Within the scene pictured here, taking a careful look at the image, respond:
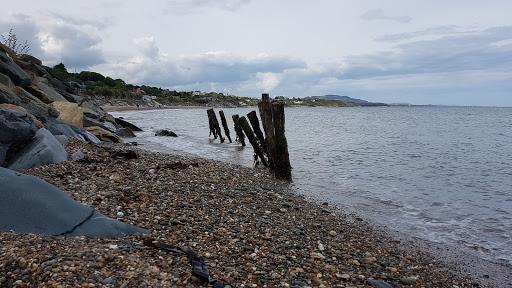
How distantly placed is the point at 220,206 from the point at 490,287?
15.1 ft

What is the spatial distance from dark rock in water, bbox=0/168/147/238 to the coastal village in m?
0.01

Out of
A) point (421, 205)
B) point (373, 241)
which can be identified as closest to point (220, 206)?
point (373, 241)

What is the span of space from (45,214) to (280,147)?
378 inches

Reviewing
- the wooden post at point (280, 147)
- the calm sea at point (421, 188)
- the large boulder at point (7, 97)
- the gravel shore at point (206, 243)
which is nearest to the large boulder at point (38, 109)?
the large boulder at point (7, 97)

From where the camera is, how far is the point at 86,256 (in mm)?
4590

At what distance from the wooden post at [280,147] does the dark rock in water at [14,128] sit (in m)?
7.35

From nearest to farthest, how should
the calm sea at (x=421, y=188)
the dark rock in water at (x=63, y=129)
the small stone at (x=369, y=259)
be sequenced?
the small stone at (x=369, y=259) → the calm sea at (x=421, y=188) → the dark rock in water at (x=63, y=129)

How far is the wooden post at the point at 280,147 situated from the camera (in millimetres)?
14141

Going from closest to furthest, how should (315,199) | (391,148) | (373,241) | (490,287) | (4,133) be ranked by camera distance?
1. (490,287)
2. (373,241)
3. (4,133)
4. (315,199)
5. (391,148)

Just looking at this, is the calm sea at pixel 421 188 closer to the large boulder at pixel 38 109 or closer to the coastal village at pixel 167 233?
the coastal village at pixel 167 233

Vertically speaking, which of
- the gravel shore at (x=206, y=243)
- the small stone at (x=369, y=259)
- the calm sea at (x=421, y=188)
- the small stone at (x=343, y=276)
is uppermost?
the gravel shore at (x=206, y=243)

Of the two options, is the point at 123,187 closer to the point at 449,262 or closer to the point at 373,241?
the point at 373,241

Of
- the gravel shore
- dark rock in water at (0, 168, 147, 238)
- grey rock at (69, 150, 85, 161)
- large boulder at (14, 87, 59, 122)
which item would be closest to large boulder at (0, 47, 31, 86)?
large boulder at (14, 87, 59, 122)

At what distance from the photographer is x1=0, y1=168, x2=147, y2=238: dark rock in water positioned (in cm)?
535
